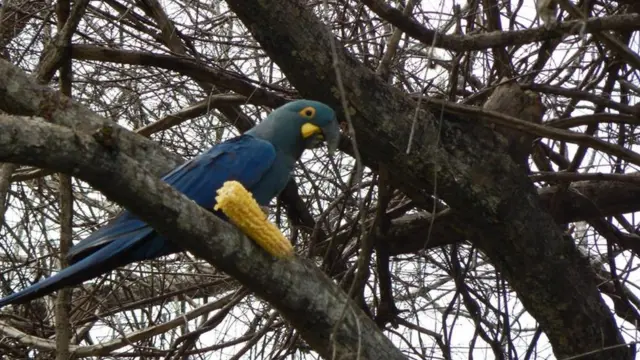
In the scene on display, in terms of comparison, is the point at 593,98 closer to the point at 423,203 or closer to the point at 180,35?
the point at 423,203

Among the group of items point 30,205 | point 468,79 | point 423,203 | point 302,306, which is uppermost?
point 468,79

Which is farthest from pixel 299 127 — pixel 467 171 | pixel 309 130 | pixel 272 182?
pixel 467 171

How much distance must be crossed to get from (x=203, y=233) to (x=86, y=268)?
1.97 feet

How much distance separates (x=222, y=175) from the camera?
9.87ft

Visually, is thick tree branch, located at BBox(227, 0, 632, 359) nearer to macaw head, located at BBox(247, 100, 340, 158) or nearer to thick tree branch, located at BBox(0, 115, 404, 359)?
macaw head, located at BBox(247, 100, 340, 158)

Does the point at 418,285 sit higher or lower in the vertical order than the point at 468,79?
lower

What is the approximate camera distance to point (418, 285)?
4.16 meters

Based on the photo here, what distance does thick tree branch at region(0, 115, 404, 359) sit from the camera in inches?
68.5

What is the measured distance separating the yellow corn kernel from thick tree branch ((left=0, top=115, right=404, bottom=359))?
3 centimetres

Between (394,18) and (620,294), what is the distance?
1.61 meters

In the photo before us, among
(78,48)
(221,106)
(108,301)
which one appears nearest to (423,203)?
(221,106)

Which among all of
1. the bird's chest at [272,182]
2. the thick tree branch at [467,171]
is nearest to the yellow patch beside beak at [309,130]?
the bird's chest at [272,182]

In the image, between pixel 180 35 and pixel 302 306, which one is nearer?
pixel 302 306

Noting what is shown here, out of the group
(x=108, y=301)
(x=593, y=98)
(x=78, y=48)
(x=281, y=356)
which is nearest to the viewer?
(x=593, y=98)
